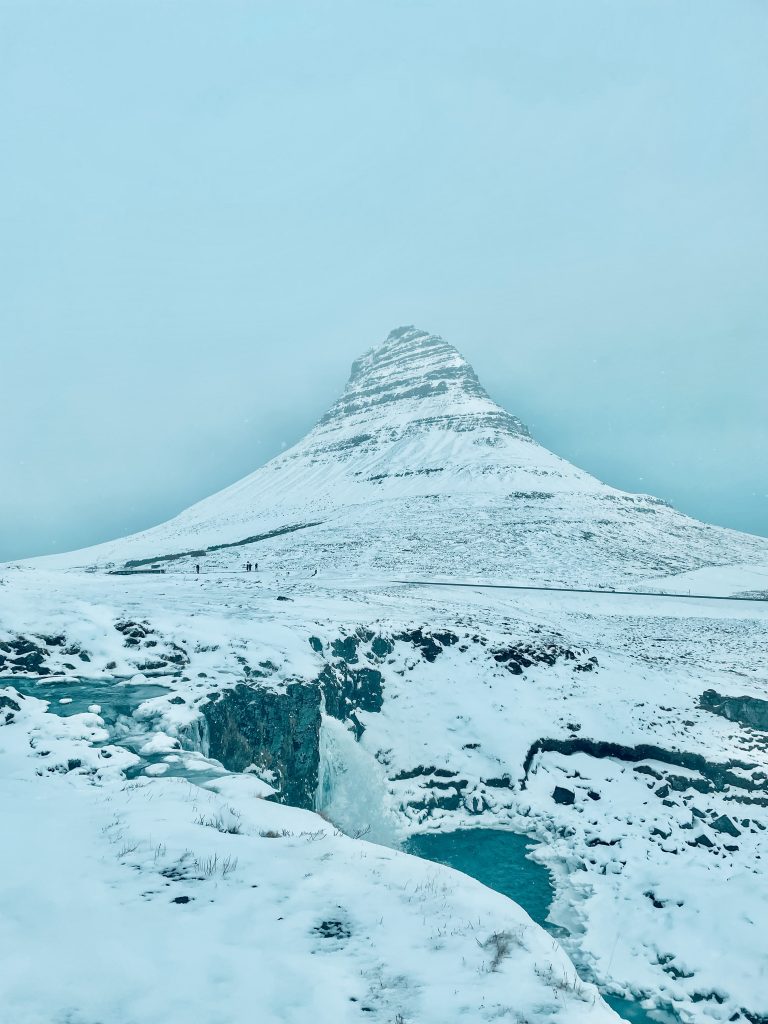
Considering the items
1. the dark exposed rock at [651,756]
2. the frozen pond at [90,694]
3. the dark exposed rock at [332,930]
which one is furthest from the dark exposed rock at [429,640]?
the dark exposed rock at [332,930]

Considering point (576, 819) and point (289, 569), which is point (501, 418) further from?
point (576, 819)

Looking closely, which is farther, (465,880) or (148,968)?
(465,880)

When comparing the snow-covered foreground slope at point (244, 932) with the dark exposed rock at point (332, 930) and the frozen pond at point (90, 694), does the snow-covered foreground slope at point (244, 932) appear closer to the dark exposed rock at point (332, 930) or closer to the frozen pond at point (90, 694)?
the dark exposed rock at point (332, 930)

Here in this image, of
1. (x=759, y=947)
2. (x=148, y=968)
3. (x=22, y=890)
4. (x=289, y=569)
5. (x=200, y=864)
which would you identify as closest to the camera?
(x=148, y=968)

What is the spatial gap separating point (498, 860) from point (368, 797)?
4.36m

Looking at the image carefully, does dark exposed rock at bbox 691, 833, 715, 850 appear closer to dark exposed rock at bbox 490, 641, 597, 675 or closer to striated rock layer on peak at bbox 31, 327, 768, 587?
dark exposed rock at bbox 490, 641, 597, 675

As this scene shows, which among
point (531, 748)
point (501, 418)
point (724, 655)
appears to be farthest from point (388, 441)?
point (531, 748)

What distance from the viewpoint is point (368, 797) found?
1855 centimetres

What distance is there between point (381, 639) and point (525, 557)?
131ft

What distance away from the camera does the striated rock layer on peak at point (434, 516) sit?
6216 centimetres

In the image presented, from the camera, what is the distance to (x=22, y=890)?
579 centimetres

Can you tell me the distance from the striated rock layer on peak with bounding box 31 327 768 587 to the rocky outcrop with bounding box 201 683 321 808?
3657cm

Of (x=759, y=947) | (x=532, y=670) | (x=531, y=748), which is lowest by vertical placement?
(x=759, y=947)

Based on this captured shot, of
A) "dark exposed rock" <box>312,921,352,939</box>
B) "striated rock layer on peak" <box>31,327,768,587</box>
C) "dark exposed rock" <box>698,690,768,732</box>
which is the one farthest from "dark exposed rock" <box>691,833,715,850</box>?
"striated rock layer on peak" <box>31,327,768,587</box>
